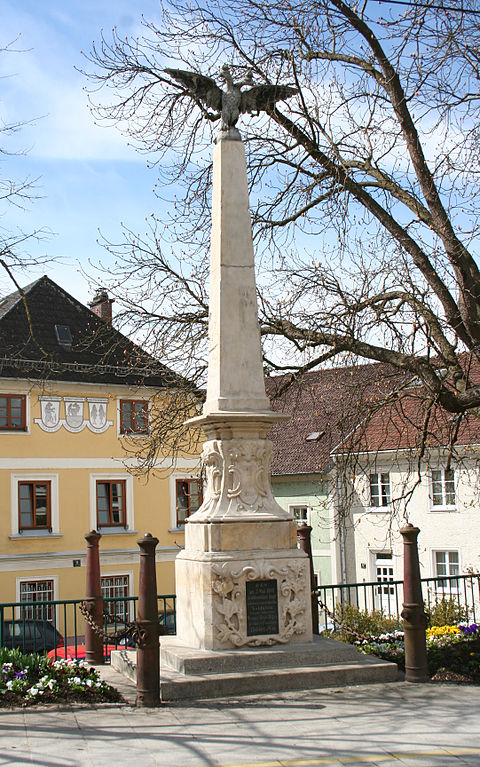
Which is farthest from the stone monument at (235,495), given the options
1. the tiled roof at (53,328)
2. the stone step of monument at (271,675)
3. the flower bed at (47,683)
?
the tiled roof at (53,328)

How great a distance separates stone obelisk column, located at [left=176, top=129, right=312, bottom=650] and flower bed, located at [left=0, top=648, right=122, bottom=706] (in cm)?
118

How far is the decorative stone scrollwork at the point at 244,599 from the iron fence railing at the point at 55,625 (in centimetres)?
67

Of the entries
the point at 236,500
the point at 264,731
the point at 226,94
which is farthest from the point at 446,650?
the point at 226,94

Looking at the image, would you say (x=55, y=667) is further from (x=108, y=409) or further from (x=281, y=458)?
(x=281, y=458)

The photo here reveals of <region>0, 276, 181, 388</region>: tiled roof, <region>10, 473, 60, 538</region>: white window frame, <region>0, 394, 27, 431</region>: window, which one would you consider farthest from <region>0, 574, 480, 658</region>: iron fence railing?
<region>0, 276, 181, 388</region>: tiled roof

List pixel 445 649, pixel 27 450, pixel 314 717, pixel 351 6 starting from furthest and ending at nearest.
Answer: pixel 27 450 < pixel 351 6 < pixel 445 649 < pixel 314 717

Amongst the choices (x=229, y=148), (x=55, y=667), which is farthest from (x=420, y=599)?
(x=229, y=148)

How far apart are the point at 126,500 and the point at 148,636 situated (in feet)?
76.3

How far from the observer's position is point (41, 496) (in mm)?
28672

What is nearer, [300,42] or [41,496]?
[300,42]

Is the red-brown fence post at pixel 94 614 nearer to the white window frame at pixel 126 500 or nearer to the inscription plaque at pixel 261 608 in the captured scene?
the inscription plaque at pixel 261 608

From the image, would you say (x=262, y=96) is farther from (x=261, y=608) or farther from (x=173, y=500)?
(x=173, y=500)

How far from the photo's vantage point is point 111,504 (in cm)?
3031

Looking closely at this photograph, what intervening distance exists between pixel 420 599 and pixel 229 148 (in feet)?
17.5
